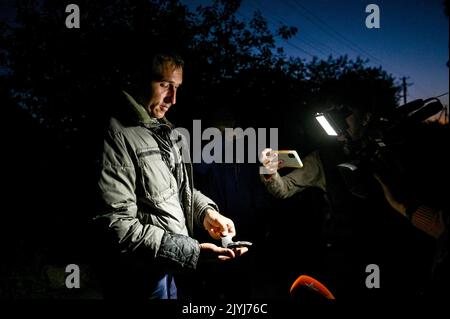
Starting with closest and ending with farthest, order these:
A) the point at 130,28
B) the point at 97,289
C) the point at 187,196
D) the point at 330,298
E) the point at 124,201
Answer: the point at 124,201, the point at 330,298, the point at 187,196, the point at 97,289, the point at 130,28

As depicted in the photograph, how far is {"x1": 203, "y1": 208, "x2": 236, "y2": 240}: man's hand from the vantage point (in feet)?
8.40

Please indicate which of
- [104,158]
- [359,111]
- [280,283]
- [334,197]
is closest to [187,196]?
[104,158]

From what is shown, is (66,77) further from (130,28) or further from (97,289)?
(97,289)

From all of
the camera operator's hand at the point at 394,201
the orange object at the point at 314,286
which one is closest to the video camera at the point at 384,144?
the camera operator's hand at the point at 394,201

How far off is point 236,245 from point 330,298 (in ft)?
2.57

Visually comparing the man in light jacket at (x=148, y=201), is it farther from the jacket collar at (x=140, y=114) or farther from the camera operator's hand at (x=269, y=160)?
the camera operator's hand at (x=269, y=160)

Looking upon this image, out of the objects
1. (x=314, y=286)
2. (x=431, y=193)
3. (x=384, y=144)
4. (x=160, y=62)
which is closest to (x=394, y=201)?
(x=431, y=193)

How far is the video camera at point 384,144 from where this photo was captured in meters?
2.45

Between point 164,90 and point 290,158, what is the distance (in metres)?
2.02

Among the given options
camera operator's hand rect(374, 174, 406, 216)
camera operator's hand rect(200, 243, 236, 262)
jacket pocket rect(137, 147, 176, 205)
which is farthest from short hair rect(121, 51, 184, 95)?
camera operator's hand rect(374, 174, 406, 216)

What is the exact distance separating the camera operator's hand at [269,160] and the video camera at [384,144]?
2.88ft

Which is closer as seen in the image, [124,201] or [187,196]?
[124,201]
